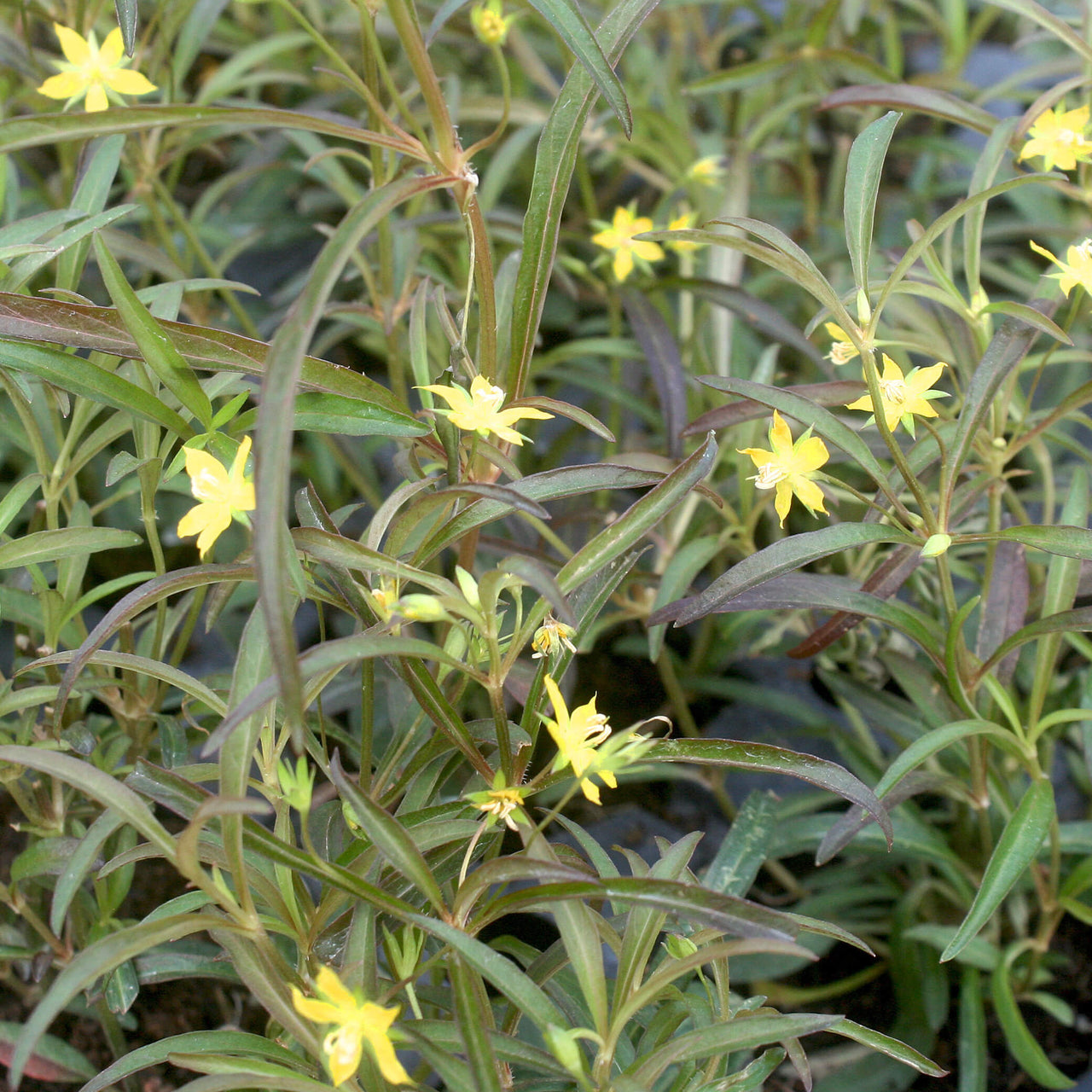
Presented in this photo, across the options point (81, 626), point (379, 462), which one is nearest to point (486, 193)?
point (379, 462)

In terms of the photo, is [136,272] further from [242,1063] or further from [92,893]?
[242,1063]

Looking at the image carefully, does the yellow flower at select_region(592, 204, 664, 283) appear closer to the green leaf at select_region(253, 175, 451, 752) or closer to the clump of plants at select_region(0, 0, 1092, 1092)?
the clump of plants at select_region(0, 0, 1092, 1092)

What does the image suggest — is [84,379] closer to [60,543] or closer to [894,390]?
[60,543]

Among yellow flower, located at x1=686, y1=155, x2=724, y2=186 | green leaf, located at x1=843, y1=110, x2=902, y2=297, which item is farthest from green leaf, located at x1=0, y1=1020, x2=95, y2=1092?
yellow flower, located at x1=686, y1=155, x2=724, y2=186

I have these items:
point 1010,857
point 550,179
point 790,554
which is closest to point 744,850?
point 1010,857

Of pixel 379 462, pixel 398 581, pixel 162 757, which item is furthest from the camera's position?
pixel 379 462

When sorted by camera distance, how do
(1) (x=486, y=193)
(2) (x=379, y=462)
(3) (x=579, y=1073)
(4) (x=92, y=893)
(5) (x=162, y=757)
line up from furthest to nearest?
1. (2) (x=379, y=462)
2. (1) (x=486, y=193)
3. (4) (x=92, y=893)
4. (5) (x=162, y=757)
5. (3) (x=579, y=1073)
